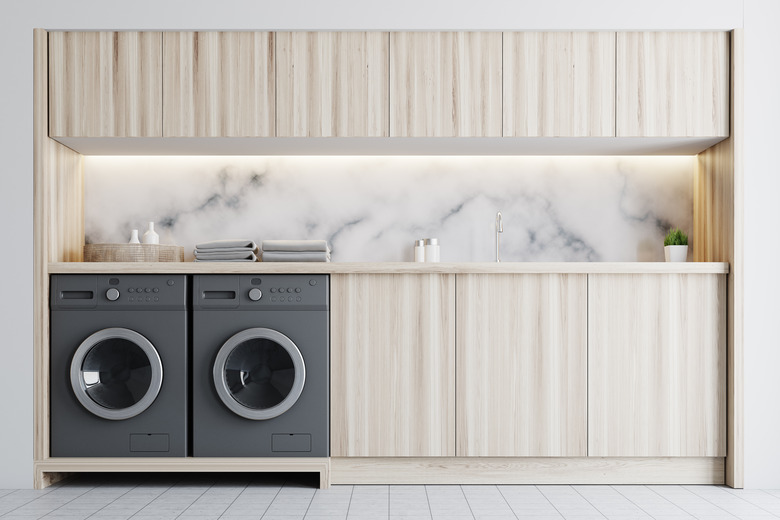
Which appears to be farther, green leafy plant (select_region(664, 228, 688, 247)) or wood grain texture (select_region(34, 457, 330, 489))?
green leafy plant (select_region(664, 228, 688, 247))

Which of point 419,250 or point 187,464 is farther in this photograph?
point 419,250

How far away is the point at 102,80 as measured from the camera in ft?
9.93

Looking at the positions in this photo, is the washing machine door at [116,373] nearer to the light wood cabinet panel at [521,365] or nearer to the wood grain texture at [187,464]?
the wood grain texture at [187,464]

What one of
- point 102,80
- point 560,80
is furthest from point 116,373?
point 560,80

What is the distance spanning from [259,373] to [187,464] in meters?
0.47

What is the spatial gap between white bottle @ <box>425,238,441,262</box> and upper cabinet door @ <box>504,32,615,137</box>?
67 centimetres

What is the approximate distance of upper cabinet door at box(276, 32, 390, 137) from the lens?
3.03 metres

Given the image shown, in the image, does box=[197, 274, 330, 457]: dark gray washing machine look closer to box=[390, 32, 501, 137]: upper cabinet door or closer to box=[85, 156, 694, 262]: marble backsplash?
box=[85, 156, 694, 262]: marble backsplash

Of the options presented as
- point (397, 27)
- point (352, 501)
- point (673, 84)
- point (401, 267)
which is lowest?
point (352, 501)

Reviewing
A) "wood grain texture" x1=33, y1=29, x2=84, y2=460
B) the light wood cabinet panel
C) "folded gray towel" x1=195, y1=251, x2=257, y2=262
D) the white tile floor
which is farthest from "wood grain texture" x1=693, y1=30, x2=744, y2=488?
"wood grain texture" x1=33, y1=29, x2=84, y2=460

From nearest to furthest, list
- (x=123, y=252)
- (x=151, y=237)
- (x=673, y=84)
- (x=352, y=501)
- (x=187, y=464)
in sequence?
(x=352, y=501), (x=187, y=464), (x=673, y=84), (x=123, y=252), (x=151, y=237)

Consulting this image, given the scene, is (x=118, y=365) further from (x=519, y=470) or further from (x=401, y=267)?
(x=519, y=470)

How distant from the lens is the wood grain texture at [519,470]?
9.79ft

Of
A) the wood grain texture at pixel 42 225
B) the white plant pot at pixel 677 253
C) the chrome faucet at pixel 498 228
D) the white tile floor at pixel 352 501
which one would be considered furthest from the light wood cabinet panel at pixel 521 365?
the wood grain texture at pixel 42 225
